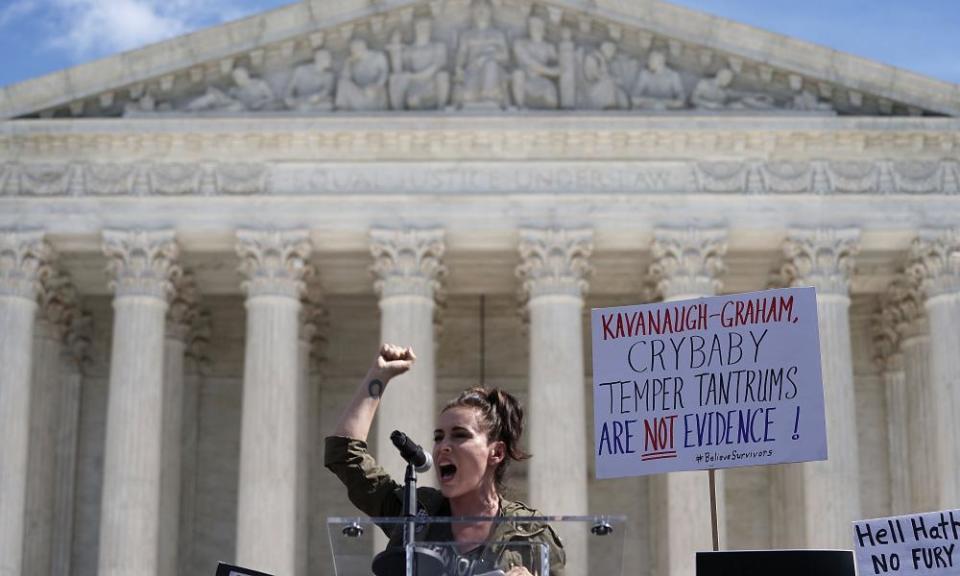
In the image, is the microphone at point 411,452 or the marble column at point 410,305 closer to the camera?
the microphone at point 411,452

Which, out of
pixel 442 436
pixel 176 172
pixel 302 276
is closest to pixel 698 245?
pixel 302 276

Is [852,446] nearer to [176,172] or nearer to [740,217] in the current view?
[740,217]

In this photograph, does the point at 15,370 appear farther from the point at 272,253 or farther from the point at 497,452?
the point at 497,452

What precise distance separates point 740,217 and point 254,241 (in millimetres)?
9803

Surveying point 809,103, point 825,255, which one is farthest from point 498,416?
point 809,103

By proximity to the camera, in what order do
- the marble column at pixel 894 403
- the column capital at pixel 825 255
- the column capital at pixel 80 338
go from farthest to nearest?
the marble column at pixel 894 403
the column capital at pixel 80 338
the column capital at pixel 825 255

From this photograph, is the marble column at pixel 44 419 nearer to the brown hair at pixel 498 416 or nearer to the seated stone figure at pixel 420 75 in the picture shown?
the seated stone figure at pixel 420 75

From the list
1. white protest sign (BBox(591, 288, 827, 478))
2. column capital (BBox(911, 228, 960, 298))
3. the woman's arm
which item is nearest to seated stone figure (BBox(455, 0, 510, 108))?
column capital (BBox(911, 228, 960, 298))

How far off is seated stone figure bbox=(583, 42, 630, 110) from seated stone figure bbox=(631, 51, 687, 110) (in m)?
0.29

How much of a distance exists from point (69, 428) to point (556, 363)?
1259 centimetres

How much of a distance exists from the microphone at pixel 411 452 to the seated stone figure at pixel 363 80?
2836cm

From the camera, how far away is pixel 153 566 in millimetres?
35500

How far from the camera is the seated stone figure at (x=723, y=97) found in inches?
1457

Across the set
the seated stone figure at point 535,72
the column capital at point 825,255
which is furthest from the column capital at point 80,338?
the column capital at point 825,255
